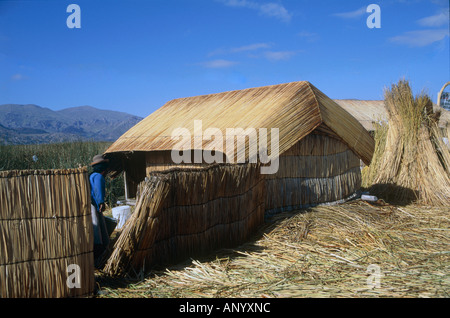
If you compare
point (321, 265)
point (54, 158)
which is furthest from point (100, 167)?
point (54, 158)

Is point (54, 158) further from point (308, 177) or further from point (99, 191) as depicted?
point (308, 177)

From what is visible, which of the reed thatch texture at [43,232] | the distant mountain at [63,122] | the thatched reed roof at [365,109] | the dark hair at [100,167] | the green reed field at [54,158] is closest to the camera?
the reed thatch texture at [43,232]

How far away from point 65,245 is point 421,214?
5.37 m

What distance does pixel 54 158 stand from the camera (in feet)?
40.3

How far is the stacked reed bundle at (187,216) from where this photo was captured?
3592mm

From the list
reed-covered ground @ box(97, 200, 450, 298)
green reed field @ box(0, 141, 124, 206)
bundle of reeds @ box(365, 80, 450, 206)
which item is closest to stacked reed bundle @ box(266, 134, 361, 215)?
reed-covered ground @ box(97, 200, 450, 298)

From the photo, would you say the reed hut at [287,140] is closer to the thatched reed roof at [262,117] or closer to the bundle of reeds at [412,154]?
the thatched reed roof at [262,117]

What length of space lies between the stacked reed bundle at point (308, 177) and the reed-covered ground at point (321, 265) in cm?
52

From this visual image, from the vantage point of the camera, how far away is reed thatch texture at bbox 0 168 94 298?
9.61 ft

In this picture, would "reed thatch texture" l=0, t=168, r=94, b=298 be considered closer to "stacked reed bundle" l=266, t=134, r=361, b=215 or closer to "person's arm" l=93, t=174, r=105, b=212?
"person's arm" l=93, t=174, r=105, b=212

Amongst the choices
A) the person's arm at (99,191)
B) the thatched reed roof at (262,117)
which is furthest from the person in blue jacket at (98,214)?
the thatched reed roof at (262,117)

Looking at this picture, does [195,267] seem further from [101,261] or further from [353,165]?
[353,165]

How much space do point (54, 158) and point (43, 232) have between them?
10.2 metres

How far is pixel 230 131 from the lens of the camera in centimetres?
616
